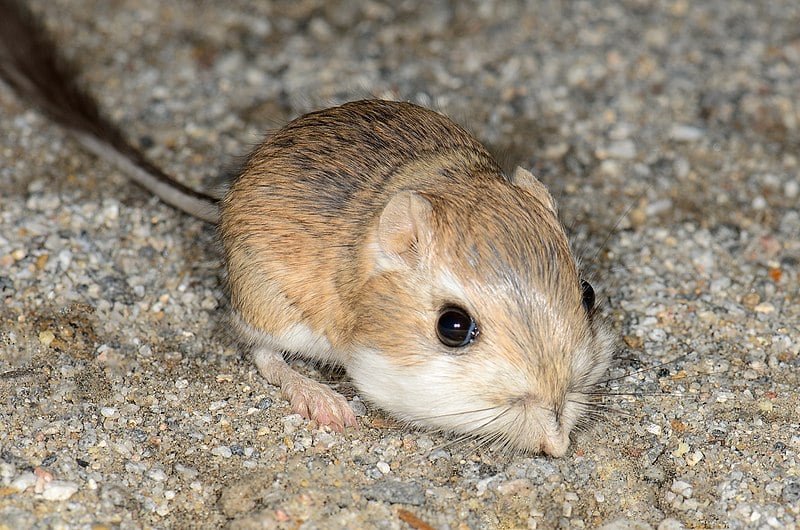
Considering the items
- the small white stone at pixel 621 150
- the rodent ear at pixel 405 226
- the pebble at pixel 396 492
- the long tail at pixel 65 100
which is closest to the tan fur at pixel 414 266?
the rodent ear at pixel 405 226

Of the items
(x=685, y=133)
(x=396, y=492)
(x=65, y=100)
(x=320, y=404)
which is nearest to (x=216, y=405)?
(x=320, y=404)

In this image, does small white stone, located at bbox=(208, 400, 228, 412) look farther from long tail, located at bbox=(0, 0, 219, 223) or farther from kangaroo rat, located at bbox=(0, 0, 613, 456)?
long tail, located at bbox=(0, 0, 219, 223)

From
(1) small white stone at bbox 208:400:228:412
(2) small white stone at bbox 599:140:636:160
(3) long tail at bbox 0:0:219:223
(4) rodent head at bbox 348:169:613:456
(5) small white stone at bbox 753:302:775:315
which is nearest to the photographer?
(4) rodent head at bbox 348:169:613:456

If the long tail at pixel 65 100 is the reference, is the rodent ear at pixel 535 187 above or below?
above

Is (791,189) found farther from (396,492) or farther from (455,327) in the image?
(396,492)

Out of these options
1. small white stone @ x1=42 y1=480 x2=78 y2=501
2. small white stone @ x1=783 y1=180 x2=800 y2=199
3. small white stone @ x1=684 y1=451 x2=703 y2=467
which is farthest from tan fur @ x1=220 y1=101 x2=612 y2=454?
small white stone @ x1=783 y1=180 x2=800 y2=199

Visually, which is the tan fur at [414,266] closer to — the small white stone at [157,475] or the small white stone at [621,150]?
the small white stone at [157,475]

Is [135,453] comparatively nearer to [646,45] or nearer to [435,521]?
[435,521]
